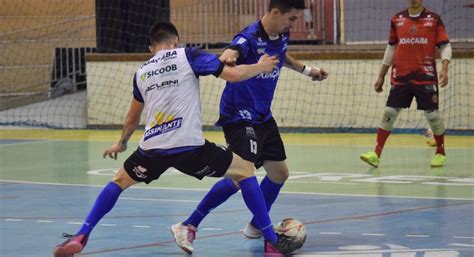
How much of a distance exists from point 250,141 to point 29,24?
62.0 ft

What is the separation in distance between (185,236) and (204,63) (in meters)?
1.32

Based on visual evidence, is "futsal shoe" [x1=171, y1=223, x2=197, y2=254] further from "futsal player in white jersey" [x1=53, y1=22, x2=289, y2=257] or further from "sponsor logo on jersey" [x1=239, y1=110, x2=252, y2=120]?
"sponsor logo on jersey" [x1=239, y1=110, x2=252, y2=120]

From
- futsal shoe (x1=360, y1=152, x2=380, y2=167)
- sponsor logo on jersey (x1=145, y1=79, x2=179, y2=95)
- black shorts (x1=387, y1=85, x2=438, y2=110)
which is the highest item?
sponsor logo on jersey (x1=145, y1=79, x2=179, y2=95)

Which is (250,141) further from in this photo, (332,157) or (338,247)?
(332,157)

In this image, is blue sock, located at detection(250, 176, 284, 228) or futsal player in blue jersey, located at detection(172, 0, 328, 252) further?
blue sock, located at detection(250, 176, 284, 228)

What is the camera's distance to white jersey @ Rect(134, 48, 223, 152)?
8156 mm

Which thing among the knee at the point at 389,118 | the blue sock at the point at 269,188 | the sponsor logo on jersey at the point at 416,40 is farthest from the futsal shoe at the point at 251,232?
the sponsor logo on jersey at the point at 416,40

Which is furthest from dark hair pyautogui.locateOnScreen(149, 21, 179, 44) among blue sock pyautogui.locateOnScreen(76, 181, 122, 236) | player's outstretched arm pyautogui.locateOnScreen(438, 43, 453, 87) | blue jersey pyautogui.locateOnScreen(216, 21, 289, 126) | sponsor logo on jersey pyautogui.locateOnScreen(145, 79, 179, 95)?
player's outstretched arm pyautogui.locateOnScreen(438, 43, 453, 87)

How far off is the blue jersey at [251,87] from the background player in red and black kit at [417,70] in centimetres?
546

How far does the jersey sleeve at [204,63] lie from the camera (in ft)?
26.6

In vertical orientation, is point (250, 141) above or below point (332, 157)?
above

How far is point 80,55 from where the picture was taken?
25.6 m

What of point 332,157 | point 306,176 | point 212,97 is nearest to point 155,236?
point 306,176

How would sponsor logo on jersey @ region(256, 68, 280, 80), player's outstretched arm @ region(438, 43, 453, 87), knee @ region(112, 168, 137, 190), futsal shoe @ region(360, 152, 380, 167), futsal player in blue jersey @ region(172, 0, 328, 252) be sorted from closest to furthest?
knee @ region(112, 168, 137, 190) < futsal player in blue jersey @ region(172, 0, 328, 252) < sponsor logo on jersey @ region(256, 68, 280, 80) < player's outstretched arm @ region(438, 43, 453, 87) < futsal shoe @ region(360, 152, 380, 167)
